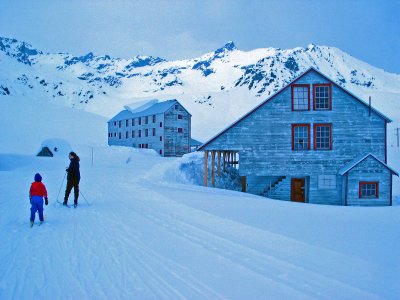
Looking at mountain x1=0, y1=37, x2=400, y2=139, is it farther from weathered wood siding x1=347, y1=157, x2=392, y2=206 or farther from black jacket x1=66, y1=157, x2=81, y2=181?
black jacket x1=66, y1=157, x2=81, y2=181

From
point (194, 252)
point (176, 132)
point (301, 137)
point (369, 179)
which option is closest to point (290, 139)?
point (301, 137)

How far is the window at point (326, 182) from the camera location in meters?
22.0

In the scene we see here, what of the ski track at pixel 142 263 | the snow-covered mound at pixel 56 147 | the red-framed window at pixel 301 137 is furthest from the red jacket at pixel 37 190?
the snow-covered mound at pixel 56 147

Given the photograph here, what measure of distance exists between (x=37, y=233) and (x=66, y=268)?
3101mm

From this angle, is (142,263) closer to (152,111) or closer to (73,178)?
(73,178)

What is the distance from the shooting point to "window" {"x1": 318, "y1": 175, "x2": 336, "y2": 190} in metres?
22.0

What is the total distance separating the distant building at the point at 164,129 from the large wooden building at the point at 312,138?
3163 centimetres

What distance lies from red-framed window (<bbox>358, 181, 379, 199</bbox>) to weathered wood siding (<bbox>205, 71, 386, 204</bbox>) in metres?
1.29

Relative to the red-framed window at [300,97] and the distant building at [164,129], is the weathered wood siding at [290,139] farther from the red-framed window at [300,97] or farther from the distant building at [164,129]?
the distant building at [164,129]

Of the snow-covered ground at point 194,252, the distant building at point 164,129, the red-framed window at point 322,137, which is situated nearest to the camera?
the snow-covered ground at point 194,252

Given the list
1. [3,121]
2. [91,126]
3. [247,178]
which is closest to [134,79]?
[91,126]

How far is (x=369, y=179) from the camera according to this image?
21.3m

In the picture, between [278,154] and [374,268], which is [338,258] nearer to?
[374,268]

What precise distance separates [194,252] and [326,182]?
56.7 ft
